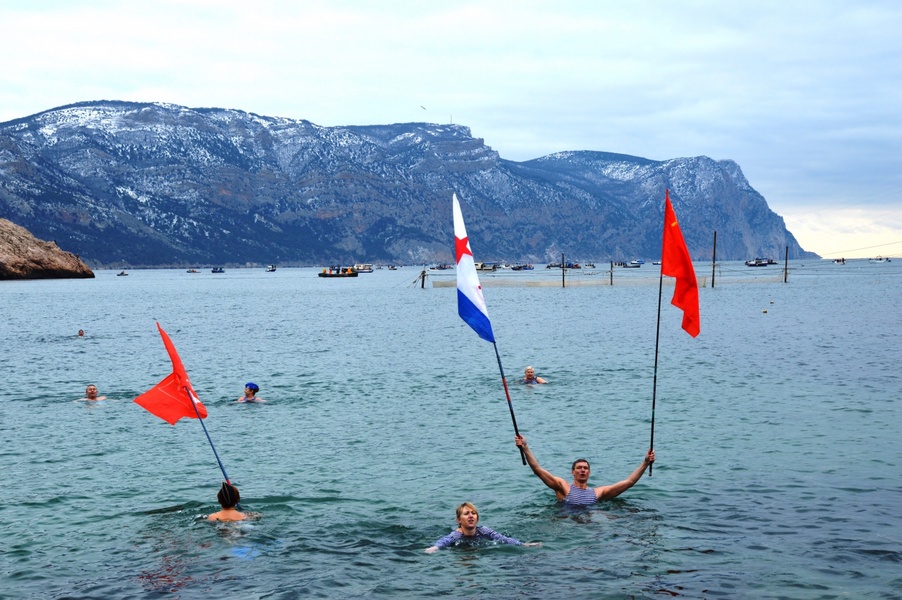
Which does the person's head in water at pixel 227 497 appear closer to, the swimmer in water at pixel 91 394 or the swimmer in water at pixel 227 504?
the swimmer in water at pixel 227 504

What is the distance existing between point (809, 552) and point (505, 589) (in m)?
5.59

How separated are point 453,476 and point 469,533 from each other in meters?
5.48

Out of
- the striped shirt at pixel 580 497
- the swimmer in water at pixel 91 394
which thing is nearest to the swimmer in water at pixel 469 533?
the striped shirt at pixel 580 497

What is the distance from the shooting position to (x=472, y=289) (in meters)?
14.4

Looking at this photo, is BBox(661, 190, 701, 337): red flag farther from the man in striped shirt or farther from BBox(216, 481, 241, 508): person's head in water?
BBox(216, 481, 241, 508): person's head in water

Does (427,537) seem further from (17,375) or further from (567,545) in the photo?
(17,375)

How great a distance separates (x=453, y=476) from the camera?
72.4ft

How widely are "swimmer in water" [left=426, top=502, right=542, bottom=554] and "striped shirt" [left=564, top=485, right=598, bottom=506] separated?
2.34m

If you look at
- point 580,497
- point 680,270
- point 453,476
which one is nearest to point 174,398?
point 453,476

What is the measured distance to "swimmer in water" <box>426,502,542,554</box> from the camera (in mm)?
16406

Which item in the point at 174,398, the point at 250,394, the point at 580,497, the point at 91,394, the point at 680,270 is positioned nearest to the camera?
the point at 680,270

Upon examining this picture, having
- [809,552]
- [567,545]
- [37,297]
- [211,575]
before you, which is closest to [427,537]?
[567,545]

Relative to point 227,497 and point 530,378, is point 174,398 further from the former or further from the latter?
point 530,378

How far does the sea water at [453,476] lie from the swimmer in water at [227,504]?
38 cm
